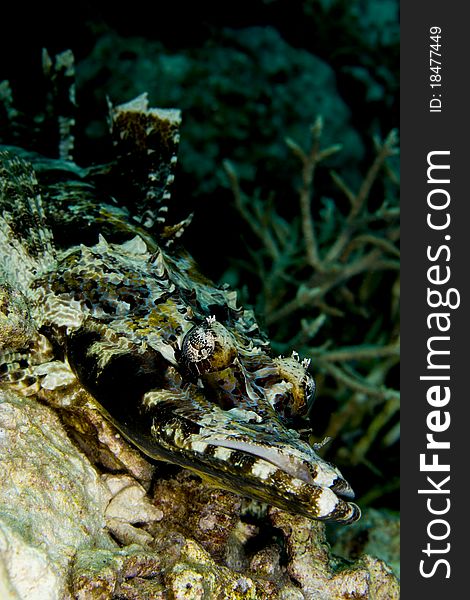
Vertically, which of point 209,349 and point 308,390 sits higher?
point 209,349

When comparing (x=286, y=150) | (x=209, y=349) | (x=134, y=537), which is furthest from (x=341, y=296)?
(x=134, y=537)

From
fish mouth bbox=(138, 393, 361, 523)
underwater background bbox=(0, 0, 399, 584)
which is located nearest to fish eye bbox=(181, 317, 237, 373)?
fish mouth bbox=(138, 393, 361, 523)

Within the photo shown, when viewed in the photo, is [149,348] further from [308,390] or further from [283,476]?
[283,476]

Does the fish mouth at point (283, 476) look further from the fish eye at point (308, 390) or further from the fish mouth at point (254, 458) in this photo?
the fish eye at point (308, 390)

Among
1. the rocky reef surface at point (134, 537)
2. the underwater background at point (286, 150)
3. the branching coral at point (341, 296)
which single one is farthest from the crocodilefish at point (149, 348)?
the branching coral at point (341, 296)

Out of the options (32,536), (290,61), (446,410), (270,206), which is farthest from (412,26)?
(32,536)

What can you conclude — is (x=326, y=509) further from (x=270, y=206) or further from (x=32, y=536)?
(x=270, y=206)
